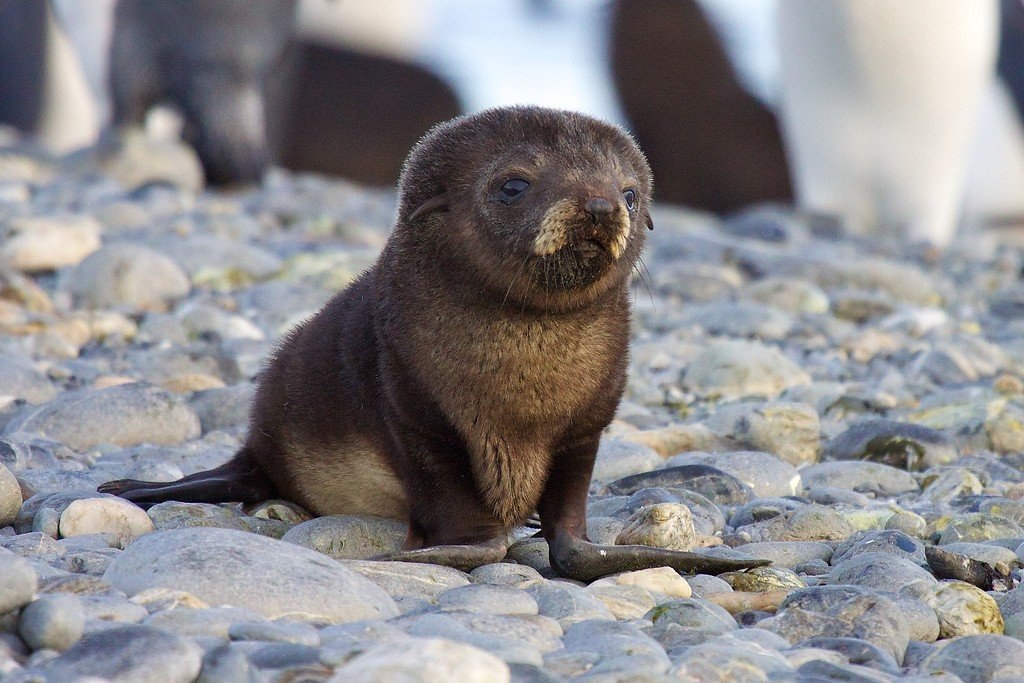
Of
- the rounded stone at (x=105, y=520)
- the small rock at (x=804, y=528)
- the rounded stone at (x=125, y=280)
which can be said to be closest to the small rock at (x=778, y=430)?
the small rock at (x=804, y=528)

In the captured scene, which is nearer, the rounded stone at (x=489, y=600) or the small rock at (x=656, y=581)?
the rounded stone at (x=489, y=600)

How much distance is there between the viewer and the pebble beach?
2451 millimetres

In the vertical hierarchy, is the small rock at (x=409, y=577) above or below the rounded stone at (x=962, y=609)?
below

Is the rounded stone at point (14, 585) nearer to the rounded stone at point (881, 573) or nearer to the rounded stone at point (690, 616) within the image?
the rounded stone at point (690, 616)

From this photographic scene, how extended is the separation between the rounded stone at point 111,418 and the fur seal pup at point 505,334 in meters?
1.31

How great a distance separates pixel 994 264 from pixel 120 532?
8.65m

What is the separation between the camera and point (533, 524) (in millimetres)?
3953

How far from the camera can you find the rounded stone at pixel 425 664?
2.09 m

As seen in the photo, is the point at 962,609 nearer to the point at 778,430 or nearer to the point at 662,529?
the point at 662,529

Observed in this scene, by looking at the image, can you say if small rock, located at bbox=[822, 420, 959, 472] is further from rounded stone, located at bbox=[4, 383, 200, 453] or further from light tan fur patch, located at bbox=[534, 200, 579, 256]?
rounded stone, located at bbox=[4, 383, 200, 453]

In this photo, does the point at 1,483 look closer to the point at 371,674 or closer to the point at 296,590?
the point at 296,590

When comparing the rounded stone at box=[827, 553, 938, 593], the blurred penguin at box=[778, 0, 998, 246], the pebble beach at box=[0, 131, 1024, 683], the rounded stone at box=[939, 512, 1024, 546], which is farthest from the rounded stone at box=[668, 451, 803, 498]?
the blurred penguin at box=[778, 0, 998, 246]

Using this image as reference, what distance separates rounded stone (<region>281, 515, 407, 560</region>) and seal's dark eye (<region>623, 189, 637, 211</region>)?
1029mm

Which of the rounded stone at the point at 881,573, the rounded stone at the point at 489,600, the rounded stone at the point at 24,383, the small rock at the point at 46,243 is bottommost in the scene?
the small rock at the point at 46,243
